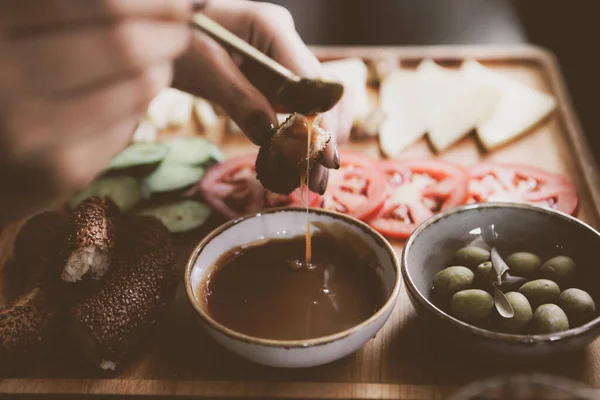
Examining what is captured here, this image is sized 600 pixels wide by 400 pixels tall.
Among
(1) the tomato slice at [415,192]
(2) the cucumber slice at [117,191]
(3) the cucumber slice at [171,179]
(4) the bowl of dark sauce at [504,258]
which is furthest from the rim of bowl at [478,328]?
(2) the cucumber slice at [117,191]

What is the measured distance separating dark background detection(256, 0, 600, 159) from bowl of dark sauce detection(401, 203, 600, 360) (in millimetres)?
1769

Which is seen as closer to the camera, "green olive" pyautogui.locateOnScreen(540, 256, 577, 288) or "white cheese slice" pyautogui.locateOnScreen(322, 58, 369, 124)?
"green olive" pyautogui.locateOnScreen(540, 256, 577, 288)

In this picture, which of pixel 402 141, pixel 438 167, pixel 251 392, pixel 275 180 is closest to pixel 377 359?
pixel 251 392

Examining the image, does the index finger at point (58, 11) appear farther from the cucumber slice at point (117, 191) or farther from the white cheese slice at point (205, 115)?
the white cheese slice at point (205, 115)

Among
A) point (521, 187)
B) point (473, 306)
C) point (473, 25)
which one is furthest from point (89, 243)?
point (473, 25)

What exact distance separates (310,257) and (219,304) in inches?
12.3

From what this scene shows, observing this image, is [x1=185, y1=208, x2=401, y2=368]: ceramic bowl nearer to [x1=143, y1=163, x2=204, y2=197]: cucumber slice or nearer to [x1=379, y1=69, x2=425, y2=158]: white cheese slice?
[x1=143, y1=163, x2=204, y2=197]: cucumber slice

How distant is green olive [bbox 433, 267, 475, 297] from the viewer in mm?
1702

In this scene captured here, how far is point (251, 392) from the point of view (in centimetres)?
159

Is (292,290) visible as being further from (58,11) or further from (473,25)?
(473,25)

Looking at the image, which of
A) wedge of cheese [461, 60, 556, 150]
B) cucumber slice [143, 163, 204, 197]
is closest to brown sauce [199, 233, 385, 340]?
cucumber slice [143, 163, 204, 197]

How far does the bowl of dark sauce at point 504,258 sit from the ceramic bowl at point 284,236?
0.08 m

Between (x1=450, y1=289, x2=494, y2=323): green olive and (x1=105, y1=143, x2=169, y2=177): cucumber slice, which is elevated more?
(x1=450, y1=289, x2=494, y2=323): green olive

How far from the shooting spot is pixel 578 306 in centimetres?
160
